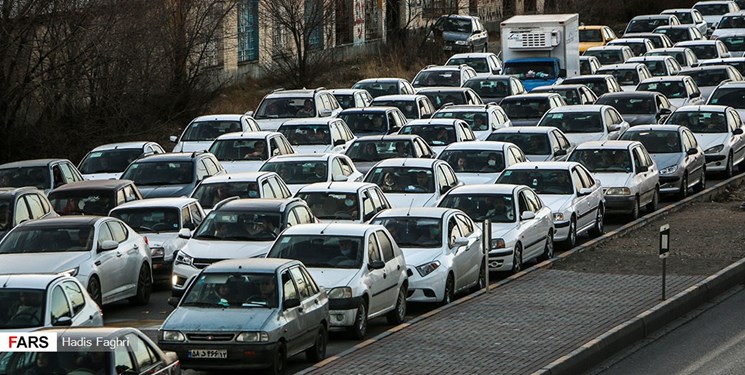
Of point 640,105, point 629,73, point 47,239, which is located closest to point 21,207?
point 47,239

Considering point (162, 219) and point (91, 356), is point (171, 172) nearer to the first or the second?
point (162, 219)

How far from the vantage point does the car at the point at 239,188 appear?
27.3 meters

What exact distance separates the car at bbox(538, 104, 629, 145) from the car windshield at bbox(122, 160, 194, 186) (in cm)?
982

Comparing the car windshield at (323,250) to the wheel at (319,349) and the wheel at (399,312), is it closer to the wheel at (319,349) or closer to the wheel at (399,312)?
the wheel at (399,312)

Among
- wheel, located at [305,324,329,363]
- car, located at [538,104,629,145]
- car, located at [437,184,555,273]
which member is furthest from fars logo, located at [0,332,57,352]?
car, located at [538,104,629,145]

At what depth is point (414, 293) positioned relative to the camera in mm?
22312

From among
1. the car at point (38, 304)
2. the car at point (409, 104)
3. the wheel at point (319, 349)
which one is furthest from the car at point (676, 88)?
the car at point (38, 304)

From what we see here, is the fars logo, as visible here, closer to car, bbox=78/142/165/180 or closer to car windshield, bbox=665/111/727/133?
car, bbox=78/142/165/180

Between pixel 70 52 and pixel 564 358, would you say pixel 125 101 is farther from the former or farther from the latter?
pixel 564 358

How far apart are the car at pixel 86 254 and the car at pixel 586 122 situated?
15383 mm

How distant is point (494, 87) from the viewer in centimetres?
4469

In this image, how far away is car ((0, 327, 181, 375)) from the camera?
1335cm

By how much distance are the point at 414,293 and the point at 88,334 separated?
9140 millimetres

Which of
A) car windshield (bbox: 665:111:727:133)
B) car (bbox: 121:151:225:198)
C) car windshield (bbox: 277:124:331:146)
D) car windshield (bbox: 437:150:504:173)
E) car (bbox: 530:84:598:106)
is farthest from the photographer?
car (bbox: 530:84:598:106)
